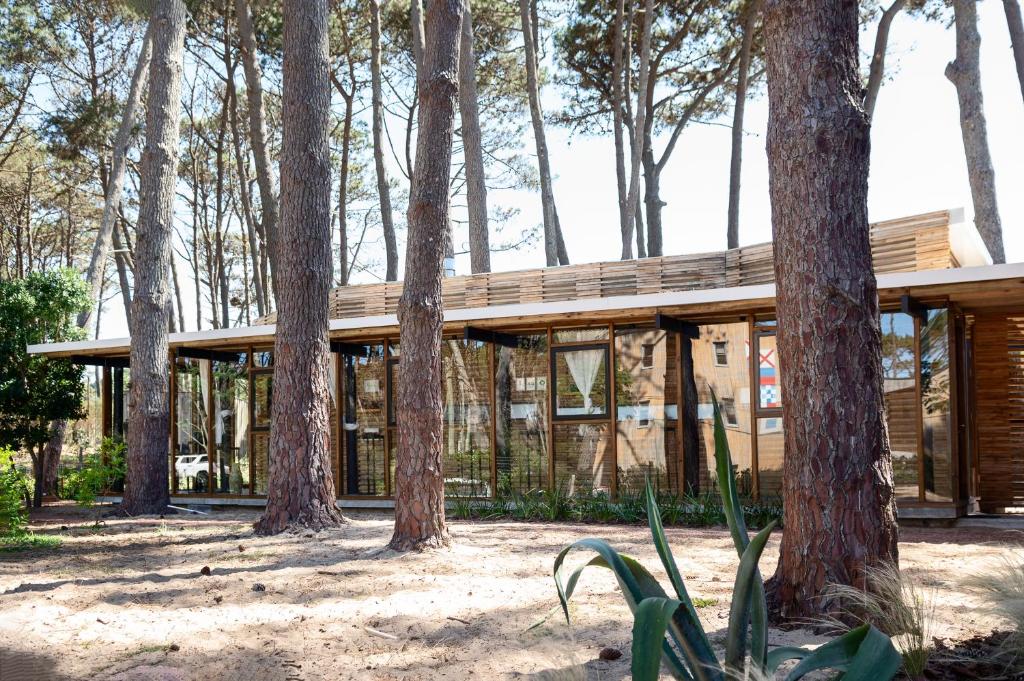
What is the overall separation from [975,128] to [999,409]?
157 inches

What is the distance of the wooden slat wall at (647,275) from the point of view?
946cm

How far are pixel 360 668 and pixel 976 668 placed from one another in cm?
257

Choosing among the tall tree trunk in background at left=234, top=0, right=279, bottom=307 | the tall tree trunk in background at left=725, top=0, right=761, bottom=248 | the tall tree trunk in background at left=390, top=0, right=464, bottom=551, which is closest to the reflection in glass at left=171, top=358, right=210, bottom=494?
the tall tree trunk in background at left=234, top=0, right=279, bottom=307

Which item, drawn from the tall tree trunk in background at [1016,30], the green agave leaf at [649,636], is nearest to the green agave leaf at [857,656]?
the green agave leaf at [649,636]

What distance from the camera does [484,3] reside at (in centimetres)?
1867

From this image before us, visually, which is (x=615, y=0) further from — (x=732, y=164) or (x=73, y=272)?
(x=73, y=272)

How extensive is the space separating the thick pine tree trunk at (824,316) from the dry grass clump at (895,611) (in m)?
0.10

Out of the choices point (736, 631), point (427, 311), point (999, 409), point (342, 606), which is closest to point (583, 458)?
point (427, 311)

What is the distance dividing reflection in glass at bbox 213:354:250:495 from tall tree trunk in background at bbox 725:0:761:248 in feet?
29.1

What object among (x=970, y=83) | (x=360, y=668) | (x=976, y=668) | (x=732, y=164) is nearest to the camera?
(x=976, y=668)

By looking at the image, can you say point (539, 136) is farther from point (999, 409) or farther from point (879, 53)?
point (999, 409)

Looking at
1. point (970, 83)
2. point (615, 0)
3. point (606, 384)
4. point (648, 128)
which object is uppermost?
point (615, 0)

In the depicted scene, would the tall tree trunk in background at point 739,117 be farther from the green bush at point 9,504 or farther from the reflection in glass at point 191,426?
the green bush at point 9,504

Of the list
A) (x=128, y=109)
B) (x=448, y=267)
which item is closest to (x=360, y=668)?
(x=448, y=267)
